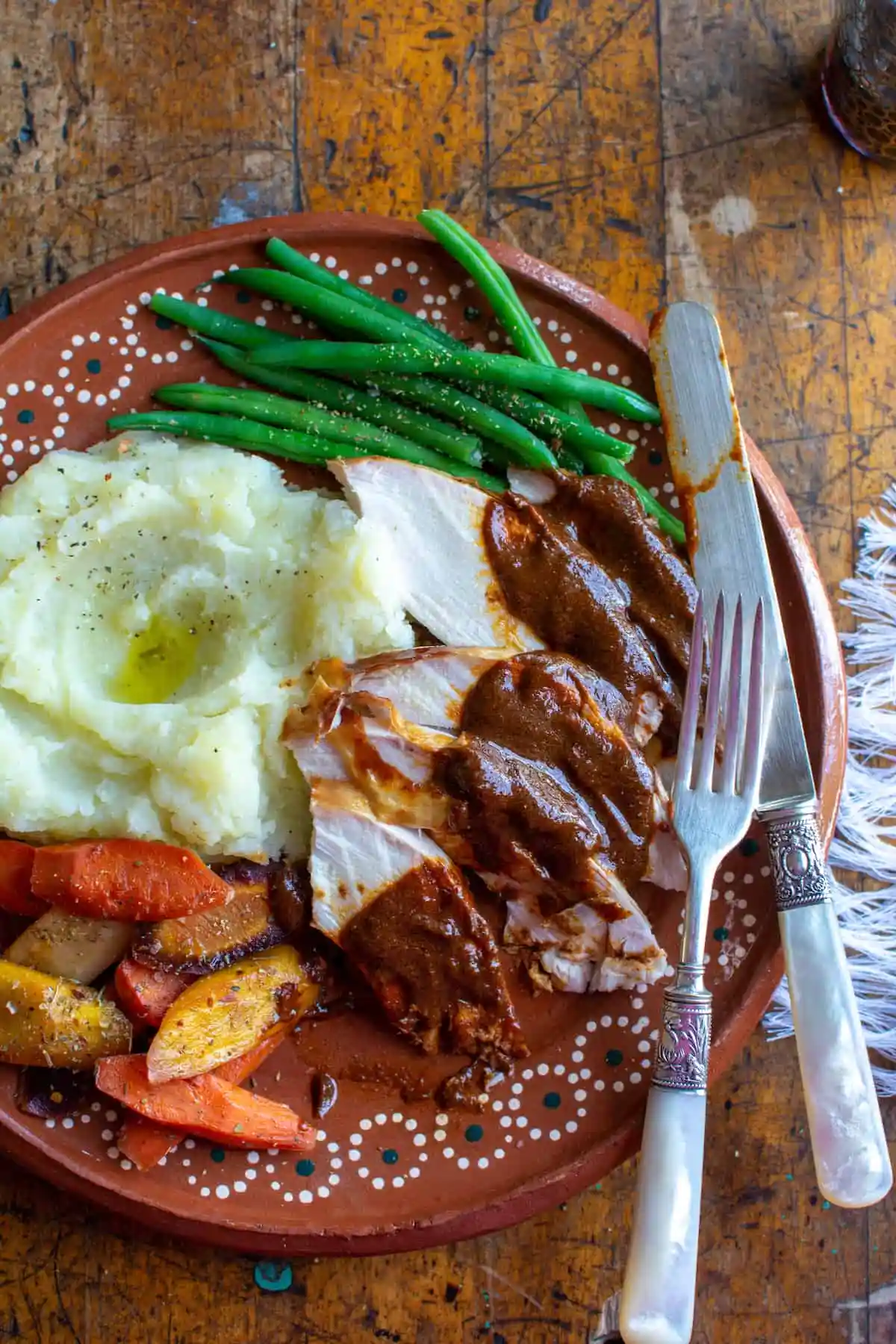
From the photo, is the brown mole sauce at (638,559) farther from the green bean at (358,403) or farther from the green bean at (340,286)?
the green bean at (340,286)

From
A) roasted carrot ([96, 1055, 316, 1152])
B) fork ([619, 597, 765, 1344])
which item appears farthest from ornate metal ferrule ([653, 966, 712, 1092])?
roasted carrot ([96, 1055, 316, 1152])

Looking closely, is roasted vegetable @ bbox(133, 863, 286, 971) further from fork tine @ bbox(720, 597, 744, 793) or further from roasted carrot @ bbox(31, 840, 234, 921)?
fork tine @ bbox(720, 597, 744, 793)

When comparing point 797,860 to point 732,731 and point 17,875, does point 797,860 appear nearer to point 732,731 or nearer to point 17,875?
point 732,731

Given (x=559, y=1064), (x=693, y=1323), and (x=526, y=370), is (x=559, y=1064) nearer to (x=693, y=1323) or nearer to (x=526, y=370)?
(x=693, y=1323)

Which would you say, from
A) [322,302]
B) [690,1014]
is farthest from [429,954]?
[322,302]

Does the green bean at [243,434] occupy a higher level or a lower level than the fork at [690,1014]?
higher

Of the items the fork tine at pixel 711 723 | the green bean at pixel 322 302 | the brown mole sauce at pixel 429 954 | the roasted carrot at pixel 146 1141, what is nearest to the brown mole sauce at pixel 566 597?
the fork tine at pixel 711 723
